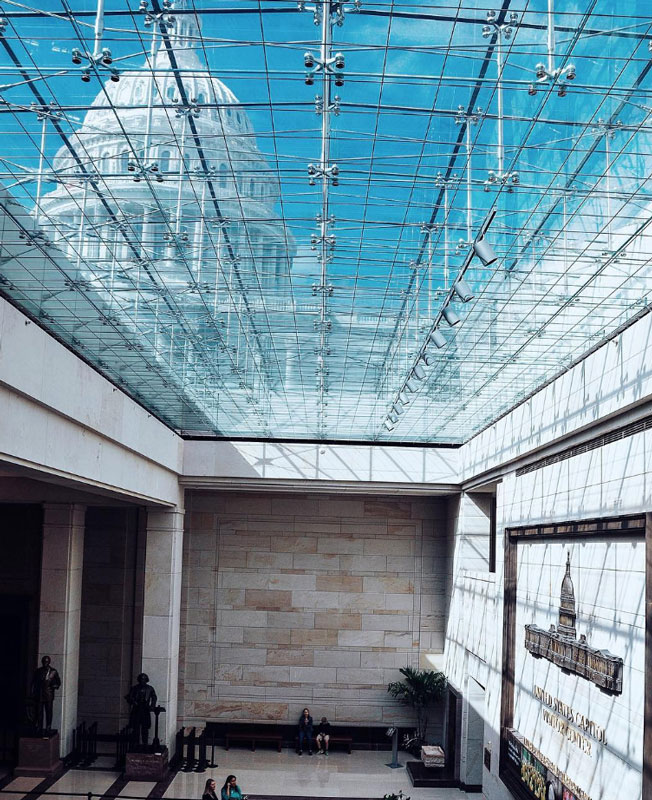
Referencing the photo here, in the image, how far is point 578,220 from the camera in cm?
1019

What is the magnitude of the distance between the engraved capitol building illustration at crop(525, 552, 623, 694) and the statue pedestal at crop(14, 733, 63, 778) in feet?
33.8

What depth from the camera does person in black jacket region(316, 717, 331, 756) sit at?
77.3 ft

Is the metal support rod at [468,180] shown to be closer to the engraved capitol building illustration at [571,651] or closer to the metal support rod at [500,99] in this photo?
the metal support rod at [500,99]

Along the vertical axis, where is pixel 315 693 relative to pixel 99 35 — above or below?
below

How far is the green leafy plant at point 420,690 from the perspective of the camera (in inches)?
943

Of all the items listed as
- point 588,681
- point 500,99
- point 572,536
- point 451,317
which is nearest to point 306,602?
point 572,536

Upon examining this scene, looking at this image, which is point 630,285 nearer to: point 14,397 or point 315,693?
point 14,397

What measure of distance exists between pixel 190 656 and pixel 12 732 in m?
4.78

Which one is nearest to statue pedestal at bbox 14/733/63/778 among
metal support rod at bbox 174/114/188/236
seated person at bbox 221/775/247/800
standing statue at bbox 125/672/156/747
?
standing statue at bbox 125/672/156/747

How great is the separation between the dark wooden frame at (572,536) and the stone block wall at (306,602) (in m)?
8.66

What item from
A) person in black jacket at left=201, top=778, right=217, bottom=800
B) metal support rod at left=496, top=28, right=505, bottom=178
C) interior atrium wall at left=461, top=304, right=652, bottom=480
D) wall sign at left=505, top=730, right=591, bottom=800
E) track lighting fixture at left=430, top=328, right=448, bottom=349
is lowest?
person in black jacket at left=201, top=778, right=217, bottom=800

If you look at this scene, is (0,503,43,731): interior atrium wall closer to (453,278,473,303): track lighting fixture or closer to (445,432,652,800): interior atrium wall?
(445,432,652,800): interior atrium wall

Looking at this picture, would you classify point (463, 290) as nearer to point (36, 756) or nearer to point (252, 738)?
point (36, 756)

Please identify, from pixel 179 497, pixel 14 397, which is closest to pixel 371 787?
pixel 179 497
